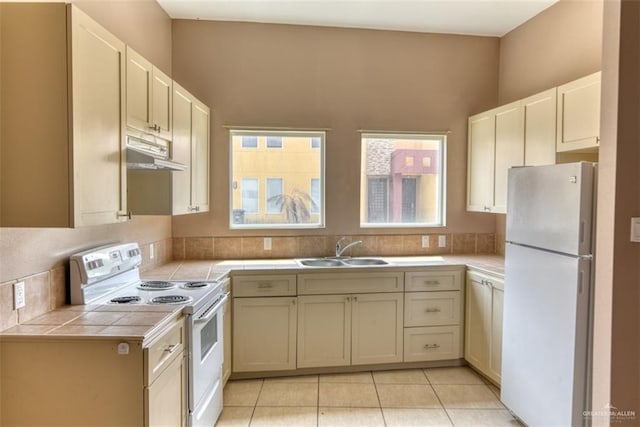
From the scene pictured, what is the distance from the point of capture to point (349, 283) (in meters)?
3.02

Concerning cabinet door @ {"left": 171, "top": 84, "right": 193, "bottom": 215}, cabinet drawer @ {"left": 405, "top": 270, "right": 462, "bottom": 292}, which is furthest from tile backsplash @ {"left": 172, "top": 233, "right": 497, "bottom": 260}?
→ cabinet door @ {"left": 171, "top": 84, "right": 193, "bottom": 215}

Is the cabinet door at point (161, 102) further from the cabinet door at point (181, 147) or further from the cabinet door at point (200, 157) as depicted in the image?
the cabinet door at point (200, 157)

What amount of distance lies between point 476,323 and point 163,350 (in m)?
2.36

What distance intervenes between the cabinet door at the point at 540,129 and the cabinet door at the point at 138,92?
2624mm

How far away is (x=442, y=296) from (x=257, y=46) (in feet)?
8.85

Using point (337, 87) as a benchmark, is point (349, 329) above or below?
below

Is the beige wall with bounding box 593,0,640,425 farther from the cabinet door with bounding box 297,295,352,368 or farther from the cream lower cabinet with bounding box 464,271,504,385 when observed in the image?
the cabinet door with bounding box 297,295,352,368

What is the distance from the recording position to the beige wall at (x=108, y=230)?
5.39 ft

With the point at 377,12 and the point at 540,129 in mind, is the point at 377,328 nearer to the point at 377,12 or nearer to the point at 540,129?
the point at 540,129

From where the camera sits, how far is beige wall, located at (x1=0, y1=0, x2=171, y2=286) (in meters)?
1.64

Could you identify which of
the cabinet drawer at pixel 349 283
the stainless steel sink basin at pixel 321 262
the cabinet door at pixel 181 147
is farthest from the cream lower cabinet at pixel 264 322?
the cabinet door at pixel 181 147

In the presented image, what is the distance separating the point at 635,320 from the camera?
1.61 meters

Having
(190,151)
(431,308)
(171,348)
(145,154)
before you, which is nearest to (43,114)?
(145,154)

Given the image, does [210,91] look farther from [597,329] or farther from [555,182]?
[597,329]
